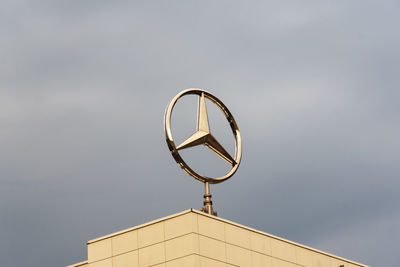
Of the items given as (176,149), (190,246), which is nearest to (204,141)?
(176,149)

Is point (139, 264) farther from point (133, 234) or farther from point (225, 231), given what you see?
point (225, 231)

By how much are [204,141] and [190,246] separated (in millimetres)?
6605

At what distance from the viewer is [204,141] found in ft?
145

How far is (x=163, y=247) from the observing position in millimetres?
40312

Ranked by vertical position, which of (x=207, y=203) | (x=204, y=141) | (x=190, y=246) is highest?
(x=204, y=141)

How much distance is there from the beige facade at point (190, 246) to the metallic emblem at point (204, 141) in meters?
2.04

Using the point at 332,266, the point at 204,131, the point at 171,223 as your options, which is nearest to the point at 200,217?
the point at 171,223

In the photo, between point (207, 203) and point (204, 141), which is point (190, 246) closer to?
point (207, 203)

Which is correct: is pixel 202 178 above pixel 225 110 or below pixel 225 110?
below

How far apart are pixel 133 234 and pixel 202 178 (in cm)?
431

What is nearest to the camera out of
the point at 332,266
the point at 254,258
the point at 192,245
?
the point at 192,245

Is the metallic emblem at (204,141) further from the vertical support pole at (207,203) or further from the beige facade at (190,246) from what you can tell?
the beige facade at (190,246)

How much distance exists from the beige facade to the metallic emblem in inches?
80.2

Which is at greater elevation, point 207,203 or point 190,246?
point 207,203
